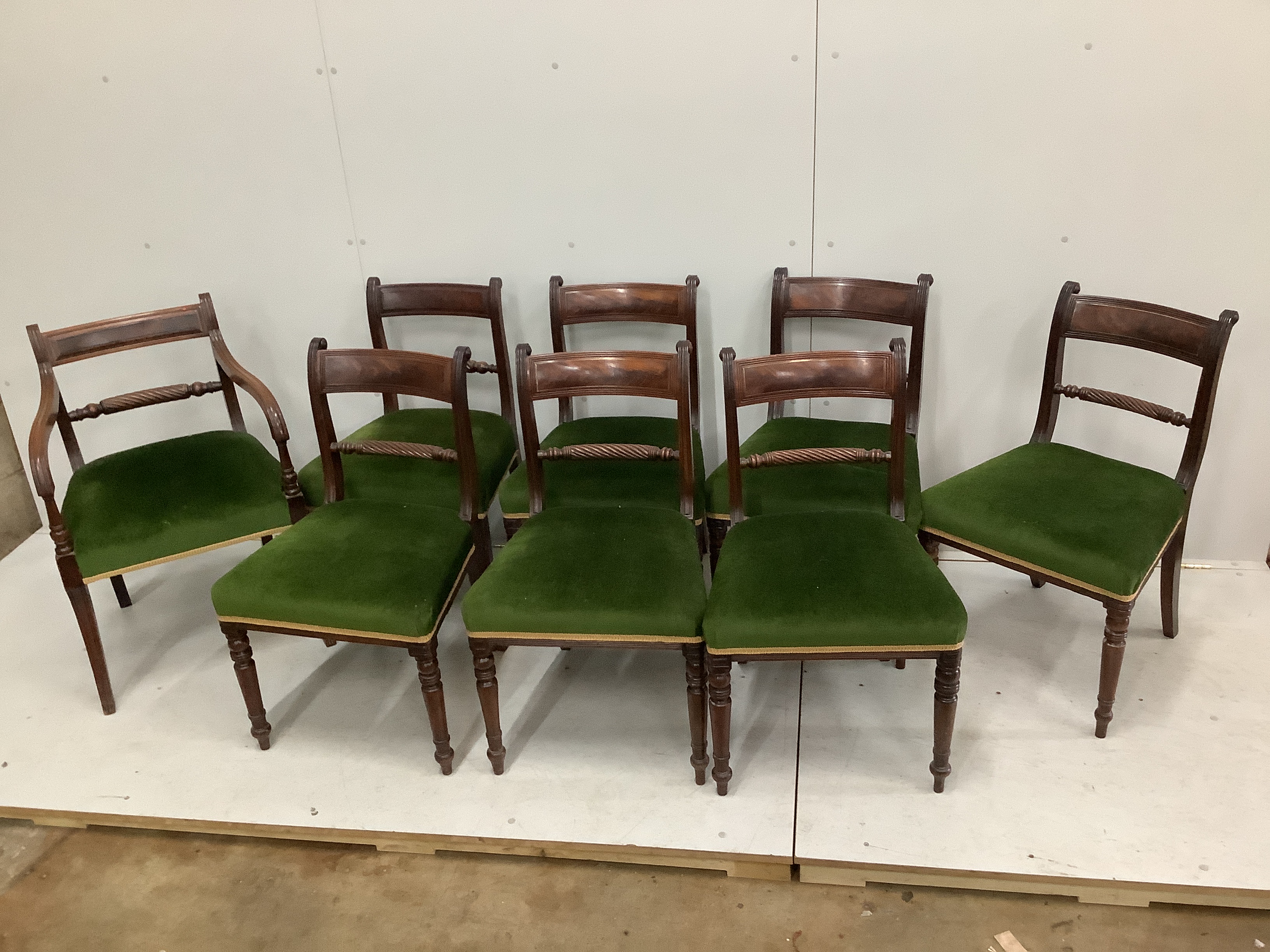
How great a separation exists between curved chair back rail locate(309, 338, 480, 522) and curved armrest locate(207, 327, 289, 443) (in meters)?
0.15

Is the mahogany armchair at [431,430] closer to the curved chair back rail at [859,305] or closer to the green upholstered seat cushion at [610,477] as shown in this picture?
the green upholstered seat cushion at [610,477]

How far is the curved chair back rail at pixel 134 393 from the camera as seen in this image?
2312mm

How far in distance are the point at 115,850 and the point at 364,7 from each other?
2199mm

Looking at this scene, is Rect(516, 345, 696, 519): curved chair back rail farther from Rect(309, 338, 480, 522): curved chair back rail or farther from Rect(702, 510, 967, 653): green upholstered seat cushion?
Rect(702, 510, 967, 653): green upholstered seat cushion

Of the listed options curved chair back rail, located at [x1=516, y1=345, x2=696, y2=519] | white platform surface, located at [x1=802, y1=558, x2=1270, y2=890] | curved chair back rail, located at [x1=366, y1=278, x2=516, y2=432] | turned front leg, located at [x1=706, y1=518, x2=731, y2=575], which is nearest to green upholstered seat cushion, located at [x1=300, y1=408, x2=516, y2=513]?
curved chair back rail, located at [x1=366, y1=278, x2=516, y2=432]

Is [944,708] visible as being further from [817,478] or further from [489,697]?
[489,697]

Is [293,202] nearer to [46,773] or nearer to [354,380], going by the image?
[354,380]

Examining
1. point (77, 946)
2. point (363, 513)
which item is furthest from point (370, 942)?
point (363, 513)

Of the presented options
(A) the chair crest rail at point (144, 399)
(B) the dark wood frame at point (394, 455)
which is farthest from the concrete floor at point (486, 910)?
(A) the chair crest rail at point (144, 399)

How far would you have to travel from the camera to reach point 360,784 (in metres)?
2.13

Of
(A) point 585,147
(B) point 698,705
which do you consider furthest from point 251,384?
(B) point 698,705

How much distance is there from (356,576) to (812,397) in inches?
44.1

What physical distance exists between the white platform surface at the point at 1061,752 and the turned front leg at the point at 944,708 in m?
0.07

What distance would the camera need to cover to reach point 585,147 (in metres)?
2.56
